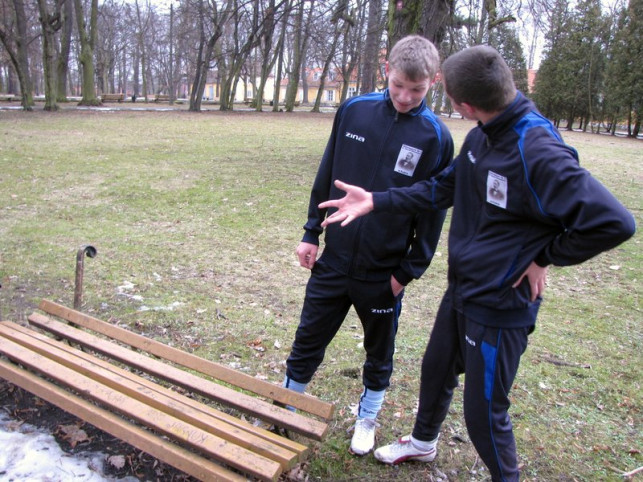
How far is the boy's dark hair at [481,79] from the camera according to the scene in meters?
1.85

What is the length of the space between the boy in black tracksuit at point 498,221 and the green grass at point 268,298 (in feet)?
2.58

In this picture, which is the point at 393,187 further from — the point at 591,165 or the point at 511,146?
the point at 591,165

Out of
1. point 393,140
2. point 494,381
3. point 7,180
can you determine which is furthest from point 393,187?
point 7,180

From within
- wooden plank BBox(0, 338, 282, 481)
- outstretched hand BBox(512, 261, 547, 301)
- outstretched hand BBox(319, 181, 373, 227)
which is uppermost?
outstretched hand BBox(319, 181, 373, 227)

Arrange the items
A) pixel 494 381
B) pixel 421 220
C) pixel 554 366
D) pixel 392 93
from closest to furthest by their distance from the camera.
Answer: pixel 494 381, pixel 392 93, pixel 421 220, pixel 554 366

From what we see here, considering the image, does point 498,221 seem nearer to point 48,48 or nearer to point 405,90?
point 405,90

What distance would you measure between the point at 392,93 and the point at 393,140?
199 millimetres

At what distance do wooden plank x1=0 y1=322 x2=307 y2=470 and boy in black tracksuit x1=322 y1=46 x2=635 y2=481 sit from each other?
0.78m

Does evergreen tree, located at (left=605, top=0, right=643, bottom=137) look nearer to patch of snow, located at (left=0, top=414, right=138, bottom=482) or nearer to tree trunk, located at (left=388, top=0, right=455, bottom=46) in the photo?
tree trunk, located at (left=388, top=0, right=455, bottom=46)

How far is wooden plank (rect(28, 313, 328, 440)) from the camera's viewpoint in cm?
239

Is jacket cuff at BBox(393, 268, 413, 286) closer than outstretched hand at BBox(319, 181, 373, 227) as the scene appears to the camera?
No

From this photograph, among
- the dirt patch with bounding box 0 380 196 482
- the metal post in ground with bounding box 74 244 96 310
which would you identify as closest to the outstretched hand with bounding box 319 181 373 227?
the dirt patch with bounding box 0 380 196 482

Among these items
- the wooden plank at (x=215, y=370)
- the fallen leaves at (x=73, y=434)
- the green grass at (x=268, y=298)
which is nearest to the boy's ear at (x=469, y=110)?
the wooden plank at (x=215, y=370)

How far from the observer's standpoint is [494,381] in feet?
6.67
